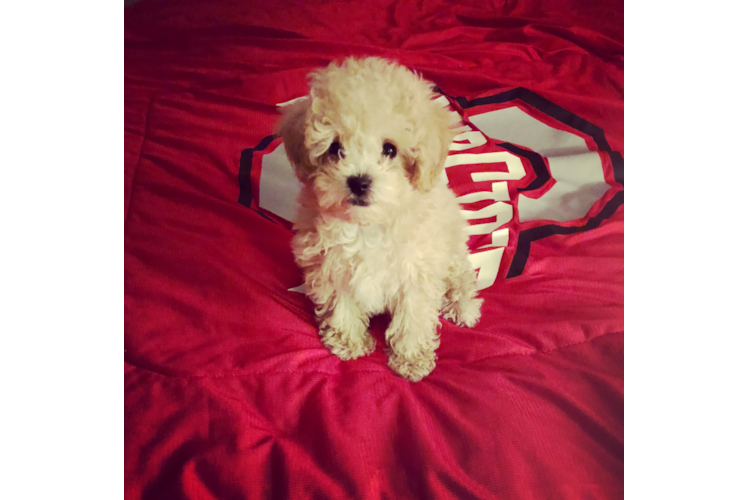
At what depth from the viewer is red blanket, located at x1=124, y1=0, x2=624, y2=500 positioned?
3.40 ft

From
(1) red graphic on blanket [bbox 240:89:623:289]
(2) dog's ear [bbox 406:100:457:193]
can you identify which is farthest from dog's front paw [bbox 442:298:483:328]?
(2) dog's ear [bbox 406:100:457:193]

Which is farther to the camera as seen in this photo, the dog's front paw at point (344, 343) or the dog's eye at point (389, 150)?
the dog's front paw at point (344, 343)

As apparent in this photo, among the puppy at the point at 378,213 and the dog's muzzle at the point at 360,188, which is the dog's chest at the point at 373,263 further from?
the dog's muzzle at the point at 360,188

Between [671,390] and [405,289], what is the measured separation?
0.85m

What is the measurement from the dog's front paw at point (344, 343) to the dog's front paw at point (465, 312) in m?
0.40

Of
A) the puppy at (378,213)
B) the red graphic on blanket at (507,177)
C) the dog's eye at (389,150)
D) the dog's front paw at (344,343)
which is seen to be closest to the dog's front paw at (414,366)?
the puppy at (378,213)

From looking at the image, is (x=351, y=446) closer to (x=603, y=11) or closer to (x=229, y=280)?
(x=229, y=280)

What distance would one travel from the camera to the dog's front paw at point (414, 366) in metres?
1.35

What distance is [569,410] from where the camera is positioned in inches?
42.1

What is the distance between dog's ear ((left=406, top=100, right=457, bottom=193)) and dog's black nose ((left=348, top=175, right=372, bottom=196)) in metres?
0.18

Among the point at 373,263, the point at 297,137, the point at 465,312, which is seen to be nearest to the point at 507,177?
the point at 465,312

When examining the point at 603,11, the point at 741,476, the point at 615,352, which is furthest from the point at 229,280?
the point at 603,11

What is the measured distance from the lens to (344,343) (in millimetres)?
1457

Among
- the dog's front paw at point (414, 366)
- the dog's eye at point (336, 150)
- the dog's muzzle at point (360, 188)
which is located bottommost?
the dog's front paw at point (414, 366)
